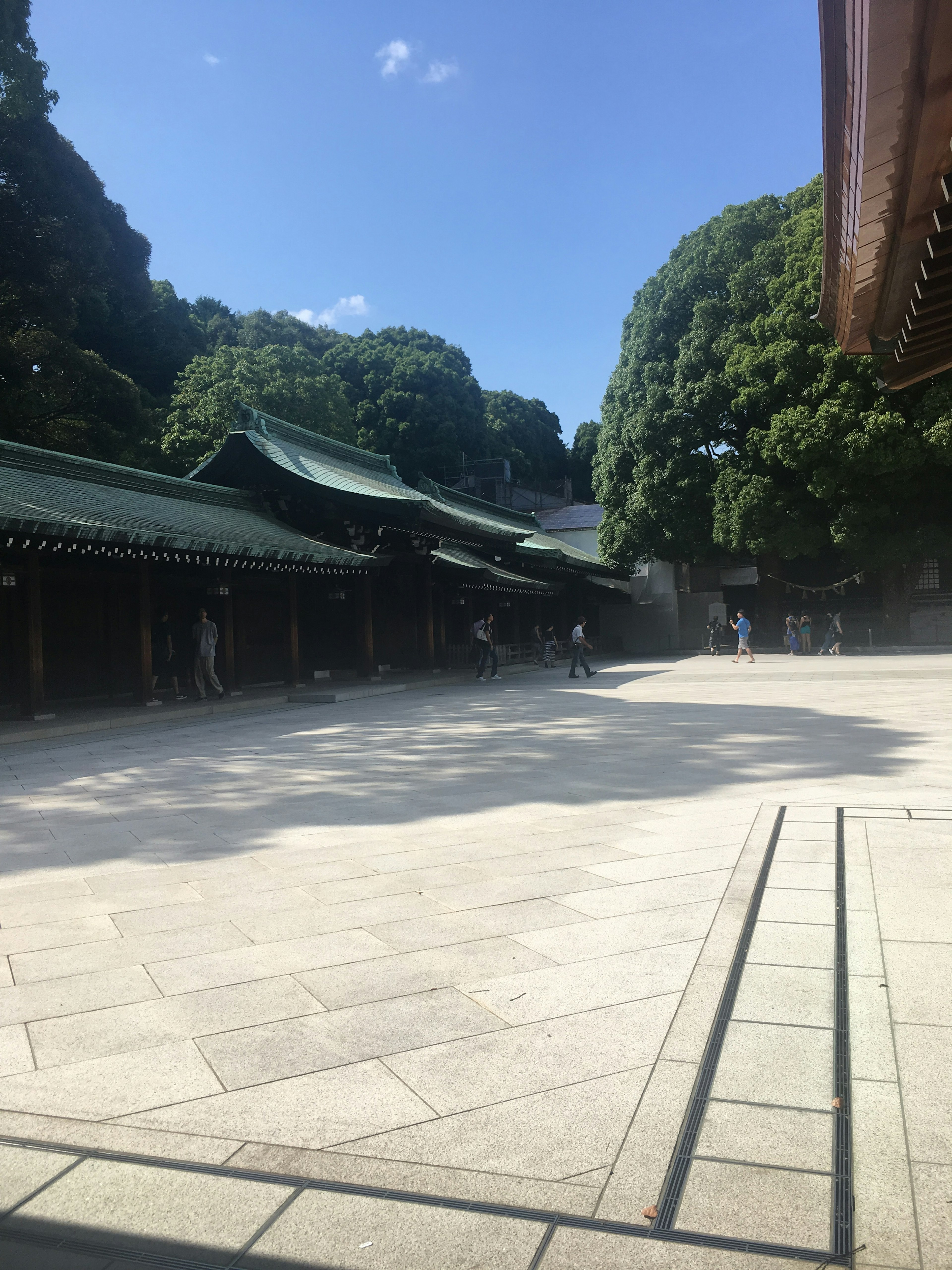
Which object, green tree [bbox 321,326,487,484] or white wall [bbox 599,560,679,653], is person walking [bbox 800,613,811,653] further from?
green tree [bbox 321,326,487,484]

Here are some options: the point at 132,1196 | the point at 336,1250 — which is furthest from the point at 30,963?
the point at 336,1250

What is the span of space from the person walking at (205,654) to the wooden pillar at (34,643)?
2.93m

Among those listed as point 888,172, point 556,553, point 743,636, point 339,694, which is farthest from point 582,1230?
point 556,553

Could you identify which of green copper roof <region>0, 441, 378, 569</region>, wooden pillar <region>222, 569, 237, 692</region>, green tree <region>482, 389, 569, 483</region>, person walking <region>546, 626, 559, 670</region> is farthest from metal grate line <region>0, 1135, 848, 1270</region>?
green tree <region>482, 389, 569, 483</region>

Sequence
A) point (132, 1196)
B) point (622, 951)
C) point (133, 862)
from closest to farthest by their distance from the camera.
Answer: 1. point (132, 1196)
2. point (622, 951)
3. point (133, 862)

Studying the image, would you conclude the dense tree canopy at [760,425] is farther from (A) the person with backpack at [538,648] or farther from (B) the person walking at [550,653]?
(B) the person walking at [550,653]

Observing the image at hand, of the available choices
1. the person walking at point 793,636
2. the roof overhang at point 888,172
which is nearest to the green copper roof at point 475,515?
the person walking at point 793,636

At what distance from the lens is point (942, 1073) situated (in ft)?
8.45

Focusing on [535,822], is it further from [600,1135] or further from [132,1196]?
[132,1196]

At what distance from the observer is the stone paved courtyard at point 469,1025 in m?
2.05

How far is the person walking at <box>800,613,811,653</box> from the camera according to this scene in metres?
29.0

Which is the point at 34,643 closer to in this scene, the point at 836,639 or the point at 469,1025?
the point at 469,1025

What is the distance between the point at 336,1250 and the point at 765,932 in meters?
2.41

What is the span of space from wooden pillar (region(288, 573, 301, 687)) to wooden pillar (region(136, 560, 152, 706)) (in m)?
3.55
